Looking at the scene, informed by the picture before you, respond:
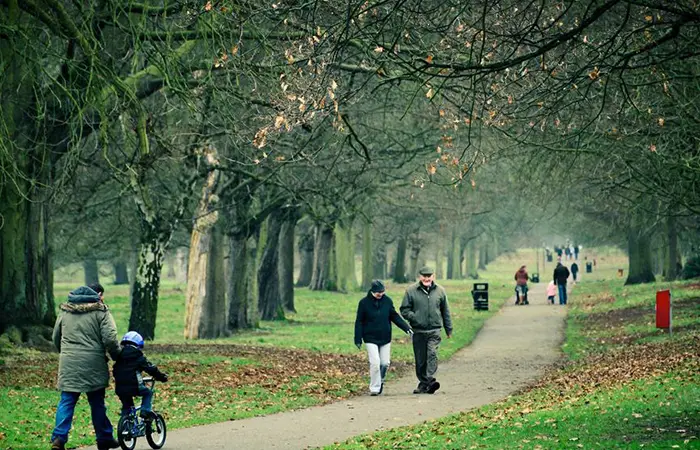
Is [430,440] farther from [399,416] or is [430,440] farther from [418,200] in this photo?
[418,200]

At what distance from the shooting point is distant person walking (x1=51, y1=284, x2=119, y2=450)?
10.9 m

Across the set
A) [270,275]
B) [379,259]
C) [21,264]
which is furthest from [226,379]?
[379,259]

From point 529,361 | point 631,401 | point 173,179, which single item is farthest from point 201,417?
point 173,179

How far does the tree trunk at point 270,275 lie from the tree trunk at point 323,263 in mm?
19056

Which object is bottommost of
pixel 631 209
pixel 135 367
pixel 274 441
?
pixel 274 441

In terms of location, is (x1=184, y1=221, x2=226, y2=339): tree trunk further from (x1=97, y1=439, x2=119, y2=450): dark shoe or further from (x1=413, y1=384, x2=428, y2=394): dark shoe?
(x1=97, y1=439, x2=119, y2=450): dark shoe

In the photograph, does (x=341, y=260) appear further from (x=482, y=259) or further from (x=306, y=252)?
(x=482, y=259)

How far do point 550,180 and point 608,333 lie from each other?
13.9 feet

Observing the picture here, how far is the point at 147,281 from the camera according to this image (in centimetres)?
2511

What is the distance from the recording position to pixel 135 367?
11.2 meters

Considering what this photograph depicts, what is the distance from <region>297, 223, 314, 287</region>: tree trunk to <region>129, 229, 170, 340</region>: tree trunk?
131 feet

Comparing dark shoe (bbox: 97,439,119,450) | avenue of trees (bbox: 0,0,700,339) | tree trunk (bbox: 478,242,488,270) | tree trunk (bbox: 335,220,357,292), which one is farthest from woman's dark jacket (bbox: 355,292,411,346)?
tree trunk (bbox: 478,242,488,270)

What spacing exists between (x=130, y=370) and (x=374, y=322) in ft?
21.7

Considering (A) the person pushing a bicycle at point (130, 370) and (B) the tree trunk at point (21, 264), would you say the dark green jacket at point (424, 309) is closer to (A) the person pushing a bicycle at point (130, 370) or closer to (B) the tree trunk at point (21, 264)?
(A) the person pushing a bicycle at point (130, 370)
